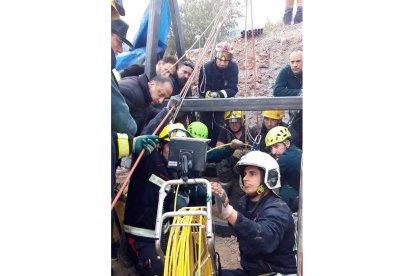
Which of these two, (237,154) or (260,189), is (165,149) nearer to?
(260,189)

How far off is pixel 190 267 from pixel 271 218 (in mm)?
683

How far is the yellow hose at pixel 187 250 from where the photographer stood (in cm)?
239

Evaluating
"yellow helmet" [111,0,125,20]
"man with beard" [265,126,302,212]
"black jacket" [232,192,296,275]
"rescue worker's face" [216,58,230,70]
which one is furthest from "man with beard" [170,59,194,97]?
"black jacket" [232,192,296,275]

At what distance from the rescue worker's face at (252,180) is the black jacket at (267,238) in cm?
10

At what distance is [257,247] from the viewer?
9.27 feet

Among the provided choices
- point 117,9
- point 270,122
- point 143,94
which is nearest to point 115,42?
point 117,9

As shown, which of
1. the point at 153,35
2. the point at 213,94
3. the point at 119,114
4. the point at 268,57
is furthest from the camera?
the point at 268,57

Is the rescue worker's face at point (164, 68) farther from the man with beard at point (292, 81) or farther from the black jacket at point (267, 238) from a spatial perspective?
the black jacket at point (267, 238)

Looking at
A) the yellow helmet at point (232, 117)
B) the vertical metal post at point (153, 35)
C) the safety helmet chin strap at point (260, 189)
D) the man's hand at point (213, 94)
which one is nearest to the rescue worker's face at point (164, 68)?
the vertical metal post at point (153, 35)

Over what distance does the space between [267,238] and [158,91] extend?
67.1 inches

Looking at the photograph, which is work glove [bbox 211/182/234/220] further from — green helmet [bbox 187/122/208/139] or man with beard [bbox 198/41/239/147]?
man with beard [bbox 198/41/239/147]

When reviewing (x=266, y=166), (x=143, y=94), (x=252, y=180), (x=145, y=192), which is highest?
(x=143, y=94)

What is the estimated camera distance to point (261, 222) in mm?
2834
